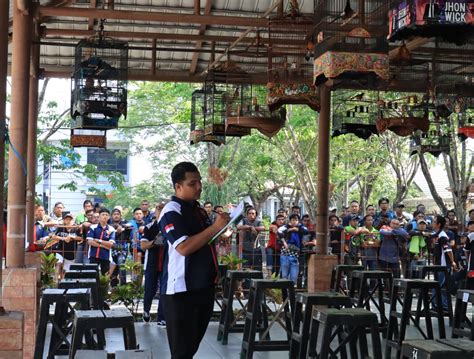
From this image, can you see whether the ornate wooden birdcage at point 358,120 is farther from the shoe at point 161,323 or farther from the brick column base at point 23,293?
the brick column base at point 23,293

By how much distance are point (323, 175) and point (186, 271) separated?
7.94m

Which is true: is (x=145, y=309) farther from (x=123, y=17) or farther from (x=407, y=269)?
(x=407, y=269)

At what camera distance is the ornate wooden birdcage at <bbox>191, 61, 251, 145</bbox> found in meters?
12.2

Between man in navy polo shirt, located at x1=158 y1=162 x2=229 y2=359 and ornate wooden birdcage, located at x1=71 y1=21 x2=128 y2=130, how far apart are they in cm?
517

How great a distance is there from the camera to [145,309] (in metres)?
11.1

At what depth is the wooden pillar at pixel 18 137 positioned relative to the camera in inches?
363

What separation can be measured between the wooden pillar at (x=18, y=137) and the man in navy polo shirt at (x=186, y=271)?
3945 millimetres

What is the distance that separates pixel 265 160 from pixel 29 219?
1723 cm

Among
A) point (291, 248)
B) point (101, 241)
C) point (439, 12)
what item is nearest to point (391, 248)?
point (291, 248)

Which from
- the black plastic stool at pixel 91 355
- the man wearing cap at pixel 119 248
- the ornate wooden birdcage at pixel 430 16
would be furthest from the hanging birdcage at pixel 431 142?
the black plastic stool at pixel 91 355

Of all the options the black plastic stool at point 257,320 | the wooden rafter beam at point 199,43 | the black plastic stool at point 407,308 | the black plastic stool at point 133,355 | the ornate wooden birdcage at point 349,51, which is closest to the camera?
Answer: the black plastic stool at point 133,355

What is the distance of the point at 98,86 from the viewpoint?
416 inches

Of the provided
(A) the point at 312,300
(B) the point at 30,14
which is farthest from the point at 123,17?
(A) the point at 312,300

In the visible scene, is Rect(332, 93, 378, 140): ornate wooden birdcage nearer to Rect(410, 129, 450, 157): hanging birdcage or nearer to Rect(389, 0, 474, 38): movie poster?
Rect(410, 129, 450, 157): hanging birdcage
